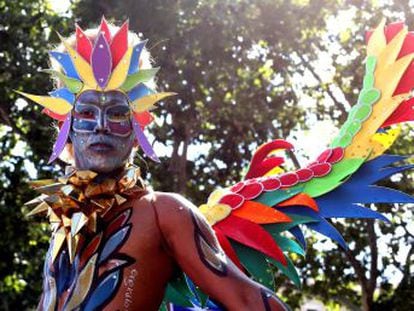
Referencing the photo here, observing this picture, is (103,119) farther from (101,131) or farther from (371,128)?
(371,128)

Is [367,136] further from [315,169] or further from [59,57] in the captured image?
[59,57]

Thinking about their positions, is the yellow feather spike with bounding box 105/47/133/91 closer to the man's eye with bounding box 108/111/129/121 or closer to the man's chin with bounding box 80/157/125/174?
the man's eye with bounding box 108/111/129/121

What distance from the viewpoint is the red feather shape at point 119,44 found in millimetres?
2697

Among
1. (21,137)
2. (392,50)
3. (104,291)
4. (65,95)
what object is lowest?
(104,291)

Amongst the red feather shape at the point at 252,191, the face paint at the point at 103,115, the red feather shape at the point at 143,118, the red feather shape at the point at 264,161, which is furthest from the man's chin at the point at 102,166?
the red feather shape at the point at 264,161

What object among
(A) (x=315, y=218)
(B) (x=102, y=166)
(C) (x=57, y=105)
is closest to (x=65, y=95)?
(C) (x=57, y=105)

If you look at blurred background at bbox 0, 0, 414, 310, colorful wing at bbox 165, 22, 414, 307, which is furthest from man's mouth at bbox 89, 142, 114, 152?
blurred background at bbox 0, 0, 414, 310

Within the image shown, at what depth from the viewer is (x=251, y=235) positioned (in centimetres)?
335

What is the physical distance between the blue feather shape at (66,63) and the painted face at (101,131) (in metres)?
0.10

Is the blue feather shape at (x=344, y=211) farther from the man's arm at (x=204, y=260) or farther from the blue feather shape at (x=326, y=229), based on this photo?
the man's arm at (x=204, y=260)

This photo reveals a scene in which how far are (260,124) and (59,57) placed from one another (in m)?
10.5

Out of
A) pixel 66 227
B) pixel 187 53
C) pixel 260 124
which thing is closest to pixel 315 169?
pixel 66 227

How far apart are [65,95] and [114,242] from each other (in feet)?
1.91

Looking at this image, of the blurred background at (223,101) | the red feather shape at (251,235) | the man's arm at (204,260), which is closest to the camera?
the man's arm at (204,260)
